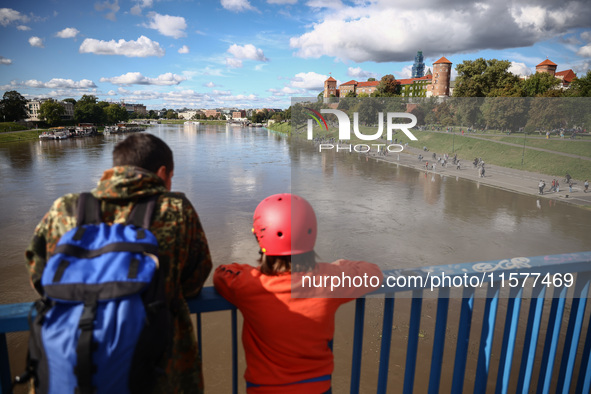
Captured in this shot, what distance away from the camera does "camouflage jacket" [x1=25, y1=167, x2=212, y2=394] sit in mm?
1408

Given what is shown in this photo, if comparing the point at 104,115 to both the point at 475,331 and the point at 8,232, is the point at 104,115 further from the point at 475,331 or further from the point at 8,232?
the point at 475,331

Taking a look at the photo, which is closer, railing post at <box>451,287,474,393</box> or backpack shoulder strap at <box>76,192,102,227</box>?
backpack shoulder strap at <box>76,192,102,227</box>

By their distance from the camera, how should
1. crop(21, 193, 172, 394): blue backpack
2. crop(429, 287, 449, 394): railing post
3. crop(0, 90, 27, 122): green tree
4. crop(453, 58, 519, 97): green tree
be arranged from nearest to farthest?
crop(21, 193, 172, 394): blue backpack
crop(429, 287, 449, 394): railing post
crop(453, 58, 519, 97): green tree
crop(0, 90, 27, 122): green tree

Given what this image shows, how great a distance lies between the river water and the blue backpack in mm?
3354

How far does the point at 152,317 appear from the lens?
4.34ft

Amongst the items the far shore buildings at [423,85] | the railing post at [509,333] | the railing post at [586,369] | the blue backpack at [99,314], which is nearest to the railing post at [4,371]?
the blue backpack at [99,314]

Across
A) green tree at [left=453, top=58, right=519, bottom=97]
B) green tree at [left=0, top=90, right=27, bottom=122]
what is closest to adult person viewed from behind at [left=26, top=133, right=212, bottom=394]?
green tree at [left=453, top=58, right=519, bottom=97]

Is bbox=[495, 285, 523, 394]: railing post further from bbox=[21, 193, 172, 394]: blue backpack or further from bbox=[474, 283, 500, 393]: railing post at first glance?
bbox=[21, 193, 172, 394]: blue backpack

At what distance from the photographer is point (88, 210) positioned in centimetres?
138

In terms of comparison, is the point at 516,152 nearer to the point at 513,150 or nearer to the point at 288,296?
the point at 513,150

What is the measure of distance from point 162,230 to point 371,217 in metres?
18.1

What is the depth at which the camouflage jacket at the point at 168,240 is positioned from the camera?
55.4 inches

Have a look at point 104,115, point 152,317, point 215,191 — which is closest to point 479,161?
point 152,317

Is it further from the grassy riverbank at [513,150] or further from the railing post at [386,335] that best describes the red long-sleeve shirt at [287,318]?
the grassy riverbank at [513,150]
